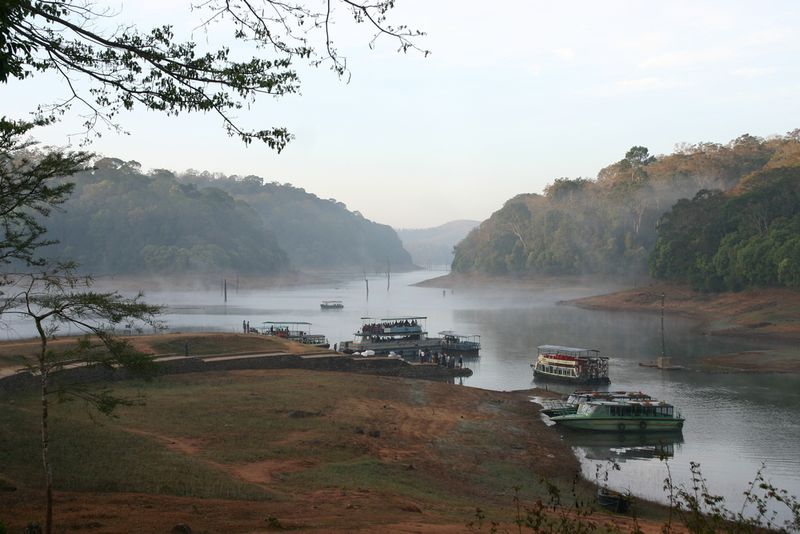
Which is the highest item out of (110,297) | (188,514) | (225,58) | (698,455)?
(225,58)

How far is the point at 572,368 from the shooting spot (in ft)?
196

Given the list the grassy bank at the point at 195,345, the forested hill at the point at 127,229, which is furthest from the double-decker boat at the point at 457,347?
the forested hill at the point at 127,229

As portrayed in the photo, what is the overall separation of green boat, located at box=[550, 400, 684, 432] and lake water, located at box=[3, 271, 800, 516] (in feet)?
2.37

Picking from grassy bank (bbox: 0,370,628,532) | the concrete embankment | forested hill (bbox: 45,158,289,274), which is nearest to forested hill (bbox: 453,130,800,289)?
the concrete embankment

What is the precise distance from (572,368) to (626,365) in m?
9.70

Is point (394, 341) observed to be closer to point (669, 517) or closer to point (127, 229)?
point (669, 517)

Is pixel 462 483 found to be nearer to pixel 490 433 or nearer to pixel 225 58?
pixel 490 433

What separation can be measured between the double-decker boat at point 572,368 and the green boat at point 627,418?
644 inches

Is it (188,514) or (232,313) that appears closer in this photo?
(188,514)

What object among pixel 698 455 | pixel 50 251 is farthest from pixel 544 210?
pixel 698 455

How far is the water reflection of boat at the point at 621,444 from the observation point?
37969 mm

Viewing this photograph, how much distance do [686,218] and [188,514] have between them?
373ft

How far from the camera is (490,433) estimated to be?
38.6 metres

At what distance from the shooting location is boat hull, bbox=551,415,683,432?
136 ft
